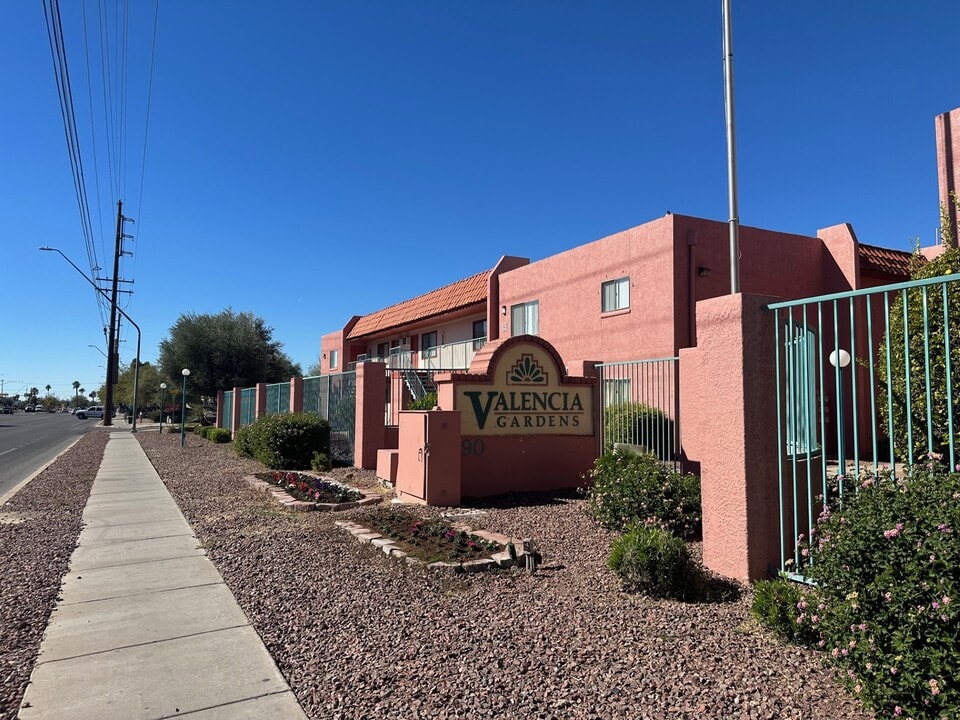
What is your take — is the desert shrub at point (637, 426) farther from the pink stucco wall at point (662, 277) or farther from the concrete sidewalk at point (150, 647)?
the concrete sidewalk at point (150, 647)

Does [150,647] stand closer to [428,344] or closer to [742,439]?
[742,439]

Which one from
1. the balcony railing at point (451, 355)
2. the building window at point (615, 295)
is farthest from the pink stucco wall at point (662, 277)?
the balcony railing at point (451, 355)

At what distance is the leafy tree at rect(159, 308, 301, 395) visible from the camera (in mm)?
38656

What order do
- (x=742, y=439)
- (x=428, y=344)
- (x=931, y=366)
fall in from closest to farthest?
(x=742, y=439) < (x=931, y=366) < (x=428, y=344)

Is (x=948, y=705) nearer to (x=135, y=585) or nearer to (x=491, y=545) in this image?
(x=491, y=545)

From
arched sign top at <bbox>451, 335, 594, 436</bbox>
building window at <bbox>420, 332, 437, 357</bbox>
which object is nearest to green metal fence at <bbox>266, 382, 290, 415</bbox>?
building window at <bbox>420, 332, 437, 357</bbox>

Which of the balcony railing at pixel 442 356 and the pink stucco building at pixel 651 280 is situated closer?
the pink stucco building at pixel 651 280

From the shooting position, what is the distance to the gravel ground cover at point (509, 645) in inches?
128

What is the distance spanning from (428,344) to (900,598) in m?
26.3

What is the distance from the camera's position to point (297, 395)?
1841 cm

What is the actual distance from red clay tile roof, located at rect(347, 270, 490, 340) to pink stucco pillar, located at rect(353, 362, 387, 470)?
32.3 feet

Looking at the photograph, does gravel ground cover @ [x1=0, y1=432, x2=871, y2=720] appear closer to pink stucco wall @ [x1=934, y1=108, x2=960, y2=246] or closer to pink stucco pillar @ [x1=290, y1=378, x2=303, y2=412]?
pink stucco wall @ [x1=934, y1=108, x2=960, y2=246]

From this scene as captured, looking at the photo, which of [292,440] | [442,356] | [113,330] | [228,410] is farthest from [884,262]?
[113,330]

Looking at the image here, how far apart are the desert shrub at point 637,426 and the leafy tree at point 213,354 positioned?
102 feet
